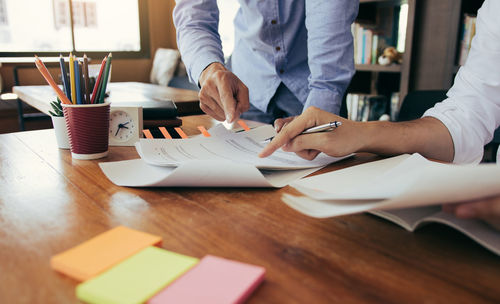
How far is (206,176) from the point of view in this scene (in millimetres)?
571

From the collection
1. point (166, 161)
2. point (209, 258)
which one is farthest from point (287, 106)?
point (209, 258)

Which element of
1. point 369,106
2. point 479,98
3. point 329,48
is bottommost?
point 369,106

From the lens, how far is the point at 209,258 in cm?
37

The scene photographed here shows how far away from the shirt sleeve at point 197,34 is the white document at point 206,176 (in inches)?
21.1

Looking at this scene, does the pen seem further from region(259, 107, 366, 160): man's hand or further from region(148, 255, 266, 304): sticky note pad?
region(148, 255, 266, 304): sticky note pad

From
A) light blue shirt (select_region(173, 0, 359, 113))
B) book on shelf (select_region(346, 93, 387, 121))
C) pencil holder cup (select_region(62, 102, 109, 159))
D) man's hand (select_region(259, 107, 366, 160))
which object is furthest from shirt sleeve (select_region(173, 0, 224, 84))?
book on shelf (select_region(346, 93, 387, 121))

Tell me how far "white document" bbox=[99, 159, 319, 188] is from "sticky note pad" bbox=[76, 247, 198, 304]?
19 centimetres

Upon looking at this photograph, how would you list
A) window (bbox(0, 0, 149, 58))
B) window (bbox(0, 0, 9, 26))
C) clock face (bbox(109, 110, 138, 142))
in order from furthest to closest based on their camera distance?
window (bbox(0, 0, 149, 58)) < window (bbox(0, 0, 9, 26)) < clock face (bbox(109, 110, 138, 142))

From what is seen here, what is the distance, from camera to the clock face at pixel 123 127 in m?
0.89

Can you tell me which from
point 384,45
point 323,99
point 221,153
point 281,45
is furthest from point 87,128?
point 384,45

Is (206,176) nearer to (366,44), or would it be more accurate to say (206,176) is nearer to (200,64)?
(200,64)

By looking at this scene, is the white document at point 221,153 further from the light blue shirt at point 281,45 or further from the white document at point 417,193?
the light blue shirt at point 281,45

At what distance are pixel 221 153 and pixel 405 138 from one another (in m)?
0.35

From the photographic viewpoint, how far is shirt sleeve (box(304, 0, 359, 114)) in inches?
41.3
